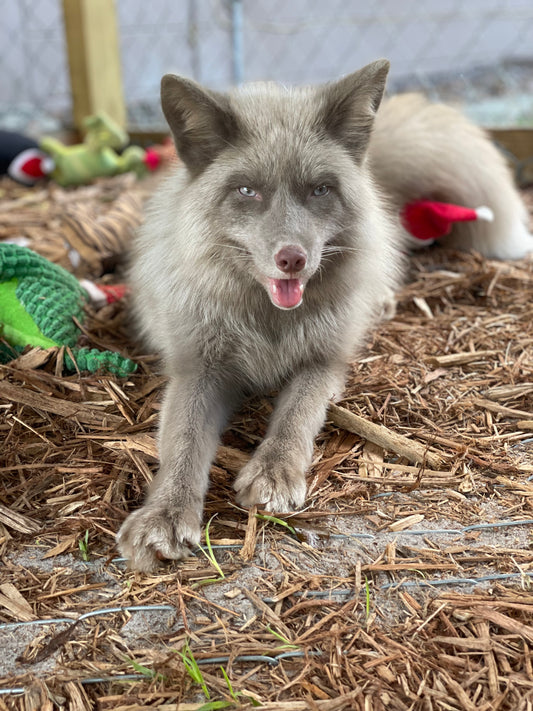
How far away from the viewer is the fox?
6.70ft

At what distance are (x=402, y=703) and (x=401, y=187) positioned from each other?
3.06m

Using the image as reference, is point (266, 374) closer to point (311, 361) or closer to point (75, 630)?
point (311, 361)

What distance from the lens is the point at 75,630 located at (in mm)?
1602

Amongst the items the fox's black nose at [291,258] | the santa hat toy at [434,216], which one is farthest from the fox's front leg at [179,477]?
the santa hat toy at [434,216]

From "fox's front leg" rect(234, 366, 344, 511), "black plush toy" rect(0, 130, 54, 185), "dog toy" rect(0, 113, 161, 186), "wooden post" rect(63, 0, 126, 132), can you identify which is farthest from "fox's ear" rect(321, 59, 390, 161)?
"wooden post" rect(63, 0, 126, 132)

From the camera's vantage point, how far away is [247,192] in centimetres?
222

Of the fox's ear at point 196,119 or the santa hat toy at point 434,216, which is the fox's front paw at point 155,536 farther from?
the santa hat toy at point 434,216

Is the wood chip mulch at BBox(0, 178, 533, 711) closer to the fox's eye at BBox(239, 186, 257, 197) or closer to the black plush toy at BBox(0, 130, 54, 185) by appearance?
the fox's eye at BBox(239, 186, 257, 197)

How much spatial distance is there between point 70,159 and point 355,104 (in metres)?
4.34

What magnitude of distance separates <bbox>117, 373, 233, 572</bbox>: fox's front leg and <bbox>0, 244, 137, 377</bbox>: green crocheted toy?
0.39 metres

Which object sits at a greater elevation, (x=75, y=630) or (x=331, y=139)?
(x=331, y=139)

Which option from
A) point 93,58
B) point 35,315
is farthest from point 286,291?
point 93,58

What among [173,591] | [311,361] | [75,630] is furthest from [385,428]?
[75,630]

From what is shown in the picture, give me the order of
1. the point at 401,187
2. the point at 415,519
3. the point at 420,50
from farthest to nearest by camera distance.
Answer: the point at 420,50
the point at 401,187
the point at 415,519
